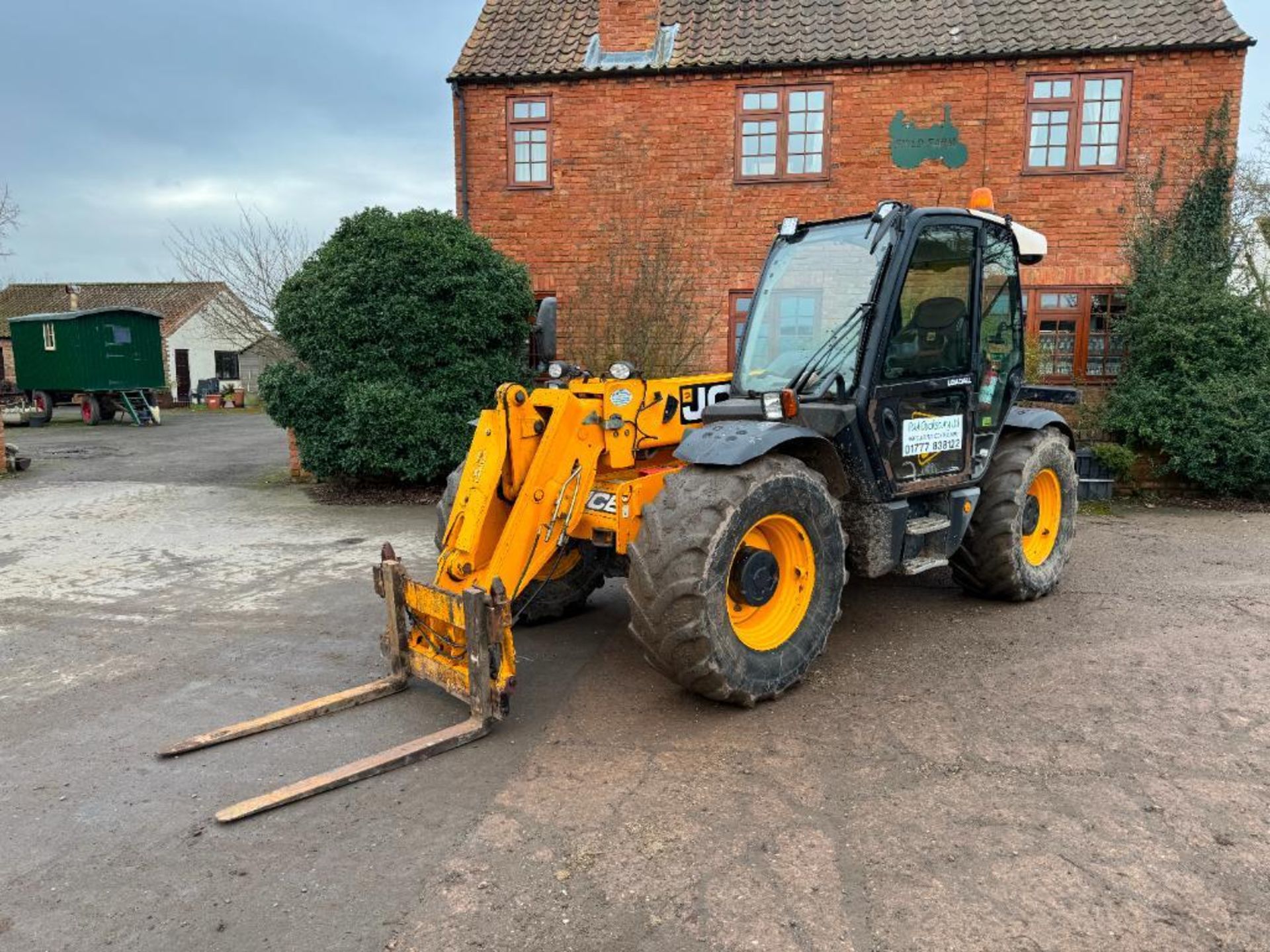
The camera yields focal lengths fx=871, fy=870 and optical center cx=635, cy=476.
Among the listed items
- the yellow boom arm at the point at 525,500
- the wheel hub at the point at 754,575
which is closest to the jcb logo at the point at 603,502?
the yellow boom arm at the point at 525,500

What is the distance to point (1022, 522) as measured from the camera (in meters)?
5.87

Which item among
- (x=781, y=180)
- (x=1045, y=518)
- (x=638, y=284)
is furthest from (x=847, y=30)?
(x=1045, y=518)

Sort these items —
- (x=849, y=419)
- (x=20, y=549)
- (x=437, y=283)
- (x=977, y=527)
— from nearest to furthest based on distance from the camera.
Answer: (x=849, y=419) < (x=977, y=527) < (x=20, y=549) < (x=437, y=283)

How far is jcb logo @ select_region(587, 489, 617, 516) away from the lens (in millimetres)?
4473

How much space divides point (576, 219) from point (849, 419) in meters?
9.10

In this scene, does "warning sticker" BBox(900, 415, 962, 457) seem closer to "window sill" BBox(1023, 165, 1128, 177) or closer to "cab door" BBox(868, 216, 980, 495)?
"cab door" BBox(868, 216, 980, 495)

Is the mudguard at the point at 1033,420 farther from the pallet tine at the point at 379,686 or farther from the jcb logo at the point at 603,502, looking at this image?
the pallet tine at the point at 379,686

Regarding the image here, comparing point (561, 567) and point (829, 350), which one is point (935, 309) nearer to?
point (829, 350)

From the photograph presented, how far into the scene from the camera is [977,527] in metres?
5.74

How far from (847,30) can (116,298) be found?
35.3m

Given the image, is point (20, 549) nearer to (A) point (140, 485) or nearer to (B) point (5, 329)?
(A) point (140, 485)

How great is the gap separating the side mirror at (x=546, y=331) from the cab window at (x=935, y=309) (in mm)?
1818

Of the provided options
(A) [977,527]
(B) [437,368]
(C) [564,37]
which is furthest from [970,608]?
(C) [564,37]

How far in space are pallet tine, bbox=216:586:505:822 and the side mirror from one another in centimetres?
144
